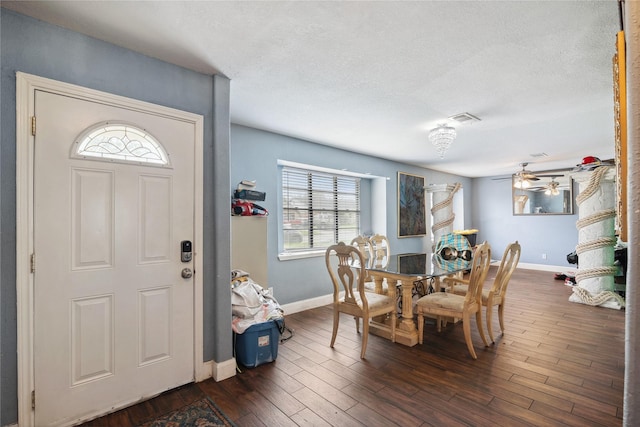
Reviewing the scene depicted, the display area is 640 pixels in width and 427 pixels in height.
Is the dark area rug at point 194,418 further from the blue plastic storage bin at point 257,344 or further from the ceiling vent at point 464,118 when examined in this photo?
the ceiling vent at point 464,118

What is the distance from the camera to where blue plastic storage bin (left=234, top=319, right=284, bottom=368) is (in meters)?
2.54

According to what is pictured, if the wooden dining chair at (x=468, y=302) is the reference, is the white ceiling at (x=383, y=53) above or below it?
above

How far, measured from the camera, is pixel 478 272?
2781 millimetres

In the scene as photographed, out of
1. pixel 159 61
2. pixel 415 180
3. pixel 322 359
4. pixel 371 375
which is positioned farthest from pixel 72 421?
pixel 415 180

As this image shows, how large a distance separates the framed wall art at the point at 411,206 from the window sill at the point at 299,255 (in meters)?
2.10

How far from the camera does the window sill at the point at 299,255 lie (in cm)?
404

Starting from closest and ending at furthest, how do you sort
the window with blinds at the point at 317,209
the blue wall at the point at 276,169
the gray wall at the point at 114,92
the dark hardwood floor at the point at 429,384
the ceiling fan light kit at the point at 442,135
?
the gray wall at the point at 114,92, the dark hardwood floor at the point at 429,384, the ceiling fan light kit at the point at 442,135, the blue wall at the point at 276,169, the window with blinds at the point at 317,209

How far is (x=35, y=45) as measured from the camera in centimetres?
175

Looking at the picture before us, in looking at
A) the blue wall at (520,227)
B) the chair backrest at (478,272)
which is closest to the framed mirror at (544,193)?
the blue wall at (520,227)

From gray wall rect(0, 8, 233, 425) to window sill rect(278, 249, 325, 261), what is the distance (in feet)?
5.30

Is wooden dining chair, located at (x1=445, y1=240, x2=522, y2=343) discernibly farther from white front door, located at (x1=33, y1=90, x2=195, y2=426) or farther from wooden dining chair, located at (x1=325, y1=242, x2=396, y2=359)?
white front door, located at (x1=33, y1=90, x2=195, y2=426)

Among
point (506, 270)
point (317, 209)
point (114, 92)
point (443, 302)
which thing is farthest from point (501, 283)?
point (114, 92)

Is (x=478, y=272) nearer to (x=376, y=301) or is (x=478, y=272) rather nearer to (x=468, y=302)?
(x=468, y=302)

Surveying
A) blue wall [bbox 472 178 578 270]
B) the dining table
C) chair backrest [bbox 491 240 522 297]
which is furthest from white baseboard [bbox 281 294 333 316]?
blue wall [bbox 472 178 578 270]
